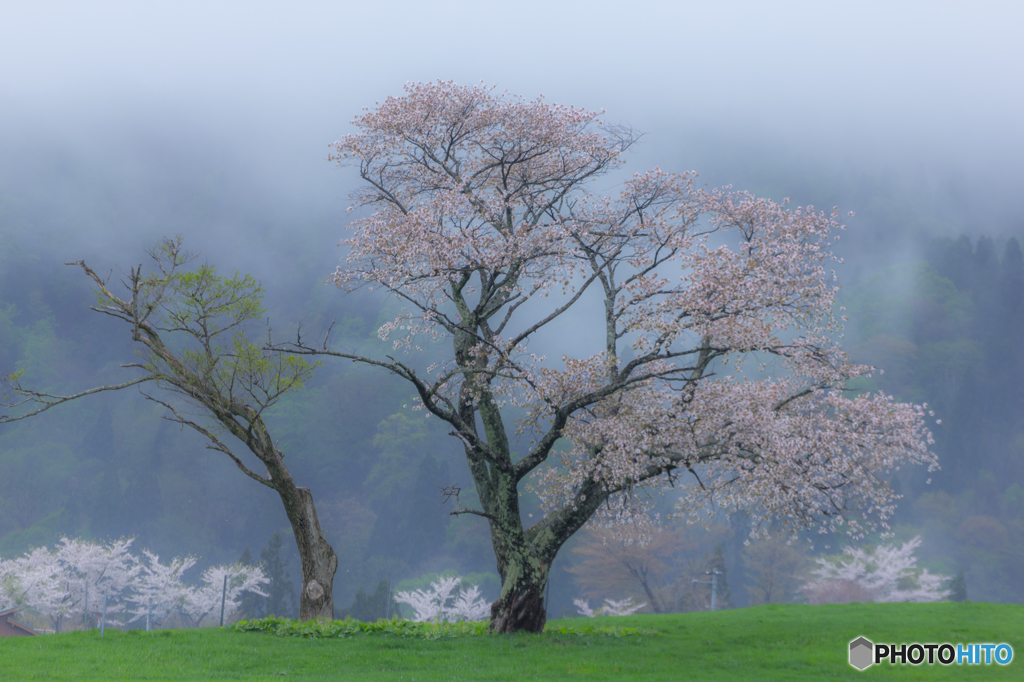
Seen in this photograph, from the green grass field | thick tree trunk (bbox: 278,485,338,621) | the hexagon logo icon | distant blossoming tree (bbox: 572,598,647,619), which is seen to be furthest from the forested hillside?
thick tree trunk (bbox: 278,485,338,621)

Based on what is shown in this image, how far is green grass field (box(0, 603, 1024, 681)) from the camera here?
47.2ft

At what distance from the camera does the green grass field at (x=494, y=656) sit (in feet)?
47.2

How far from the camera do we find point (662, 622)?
78.8 feet

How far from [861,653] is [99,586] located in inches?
2397

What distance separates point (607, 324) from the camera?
18.5 metres

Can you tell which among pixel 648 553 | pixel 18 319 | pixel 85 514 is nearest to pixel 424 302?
pixel 648 553

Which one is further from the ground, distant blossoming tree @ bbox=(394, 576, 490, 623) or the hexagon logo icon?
the hexagon logo icon

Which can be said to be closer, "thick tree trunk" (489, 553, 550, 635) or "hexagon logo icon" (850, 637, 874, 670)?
"hexagon logo icon" (850, 637, 874, 670)

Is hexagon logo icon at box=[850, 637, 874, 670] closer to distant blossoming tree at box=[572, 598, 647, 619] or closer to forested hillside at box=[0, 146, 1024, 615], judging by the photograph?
distant blossoming tree at box=[572, 598, 647, 619]

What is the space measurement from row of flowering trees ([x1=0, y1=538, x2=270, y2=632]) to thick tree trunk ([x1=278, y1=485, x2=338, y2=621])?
38.7 m

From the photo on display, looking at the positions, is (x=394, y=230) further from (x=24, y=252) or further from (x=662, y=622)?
(x=24, y=252)

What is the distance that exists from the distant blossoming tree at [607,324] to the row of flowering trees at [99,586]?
4293cm

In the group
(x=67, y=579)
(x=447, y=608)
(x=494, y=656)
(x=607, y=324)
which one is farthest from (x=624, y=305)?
(x=447, y=608)

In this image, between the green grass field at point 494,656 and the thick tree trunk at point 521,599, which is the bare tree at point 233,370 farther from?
the thick tree trunk at point 521,599
